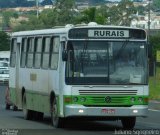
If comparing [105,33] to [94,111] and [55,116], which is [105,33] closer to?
[94,111]

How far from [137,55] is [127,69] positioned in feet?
1.78

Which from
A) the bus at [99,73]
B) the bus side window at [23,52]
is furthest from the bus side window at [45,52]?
the bus side window at [23,52]

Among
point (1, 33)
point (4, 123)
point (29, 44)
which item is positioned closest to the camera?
point (4, 123)

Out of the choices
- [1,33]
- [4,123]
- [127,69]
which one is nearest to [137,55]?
[127,69]

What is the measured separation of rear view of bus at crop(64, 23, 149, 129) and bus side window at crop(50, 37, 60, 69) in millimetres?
896

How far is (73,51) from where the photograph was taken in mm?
22453

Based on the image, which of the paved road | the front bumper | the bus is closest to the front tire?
the bus

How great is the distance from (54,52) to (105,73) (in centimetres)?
190

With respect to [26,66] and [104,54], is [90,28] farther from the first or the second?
[26,66]

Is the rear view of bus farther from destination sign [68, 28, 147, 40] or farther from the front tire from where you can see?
the front tire

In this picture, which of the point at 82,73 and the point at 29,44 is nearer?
the point at 82,73

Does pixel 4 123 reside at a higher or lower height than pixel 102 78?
lower

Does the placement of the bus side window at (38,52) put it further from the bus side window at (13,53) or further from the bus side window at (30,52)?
the bus side window at (13,53)

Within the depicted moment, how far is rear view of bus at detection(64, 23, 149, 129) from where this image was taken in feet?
73.0
